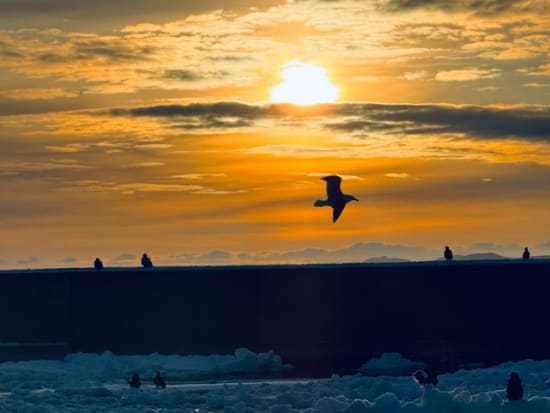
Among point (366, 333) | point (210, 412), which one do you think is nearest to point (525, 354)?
point (366, 333)

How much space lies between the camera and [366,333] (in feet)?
175

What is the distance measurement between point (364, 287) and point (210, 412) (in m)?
20.4

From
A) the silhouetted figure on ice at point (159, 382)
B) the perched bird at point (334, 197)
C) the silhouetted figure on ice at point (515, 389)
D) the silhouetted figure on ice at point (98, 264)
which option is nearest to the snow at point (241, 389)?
the silhouetted figure on ice at point (159, 382)

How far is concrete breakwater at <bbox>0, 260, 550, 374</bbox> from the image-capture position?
52.6 metres

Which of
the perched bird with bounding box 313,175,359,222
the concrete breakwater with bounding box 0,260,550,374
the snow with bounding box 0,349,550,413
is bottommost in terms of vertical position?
the snow with bounding box 0,349,550,413

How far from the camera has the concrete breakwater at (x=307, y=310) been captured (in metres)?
52.6

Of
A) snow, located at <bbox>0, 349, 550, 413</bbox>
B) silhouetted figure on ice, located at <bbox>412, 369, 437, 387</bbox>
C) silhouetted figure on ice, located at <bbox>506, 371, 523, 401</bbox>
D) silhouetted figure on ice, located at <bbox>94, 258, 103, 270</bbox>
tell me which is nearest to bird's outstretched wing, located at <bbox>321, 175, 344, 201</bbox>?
snow, located at <bbox>0, 349, 550, 413</bbox>

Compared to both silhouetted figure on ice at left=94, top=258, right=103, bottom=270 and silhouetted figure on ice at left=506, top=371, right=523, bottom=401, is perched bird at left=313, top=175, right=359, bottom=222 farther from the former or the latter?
silhouetted figure on ice at left=94, top=258, right=103, bottom=270

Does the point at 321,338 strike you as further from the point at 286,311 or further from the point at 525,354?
the point at 525,354

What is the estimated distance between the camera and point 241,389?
3834 cm

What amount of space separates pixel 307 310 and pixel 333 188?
35.8 ft

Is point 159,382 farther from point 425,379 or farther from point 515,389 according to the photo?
point 515,389

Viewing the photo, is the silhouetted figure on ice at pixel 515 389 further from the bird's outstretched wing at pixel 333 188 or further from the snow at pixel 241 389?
the bird's outstretched wing at pixel 333 188

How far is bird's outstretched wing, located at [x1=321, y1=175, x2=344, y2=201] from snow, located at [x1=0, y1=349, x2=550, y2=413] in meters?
4.85
